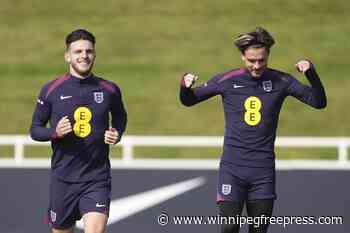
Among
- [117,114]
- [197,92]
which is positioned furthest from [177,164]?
[117,114]

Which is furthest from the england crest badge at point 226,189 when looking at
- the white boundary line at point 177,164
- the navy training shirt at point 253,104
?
the white boundary line at point 177,164

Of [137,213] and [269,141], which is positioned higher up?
[269,141]

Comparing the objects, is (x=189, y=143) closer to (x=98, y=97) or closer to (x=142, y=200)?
(x=142, y=200)

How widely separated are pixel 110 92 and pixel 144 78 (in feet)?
86.5

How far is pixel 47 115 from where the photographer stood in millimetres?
7594

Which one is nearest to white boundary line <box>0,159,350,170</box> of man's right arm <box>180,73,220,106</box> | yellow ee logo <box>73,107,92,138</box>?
man's right arm <box>180,73,220,106</box>

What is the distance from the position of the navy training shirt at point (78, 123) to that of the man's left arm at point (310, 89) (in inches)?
58.4

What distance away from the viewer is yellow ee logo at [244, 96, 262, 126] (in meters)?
7.87

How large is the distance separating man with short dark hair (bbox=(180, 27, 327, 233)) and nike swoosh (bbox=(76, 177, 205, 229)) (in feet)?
11.4

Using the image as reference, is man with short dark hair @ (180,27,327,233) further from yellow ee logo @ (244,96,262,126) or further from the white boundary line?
the white boundary line

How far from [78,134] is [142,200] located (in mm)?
5424

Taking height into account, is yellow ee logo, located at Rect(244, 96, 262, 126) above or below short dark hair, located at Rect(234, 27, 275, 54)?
below

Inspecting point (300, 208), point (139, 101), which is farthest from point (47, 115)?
point (139, 101)

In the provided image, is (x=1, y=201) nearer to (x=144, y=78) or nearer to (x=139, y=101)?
(x=139, y=101)
